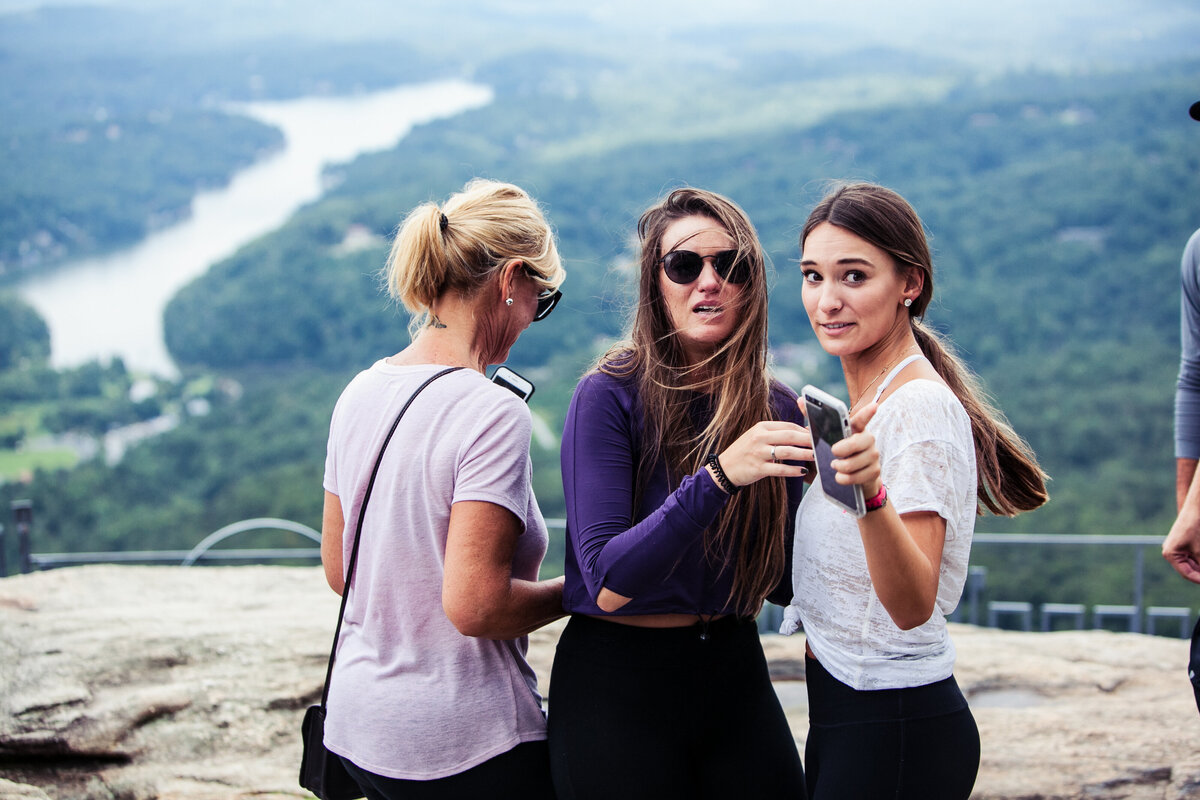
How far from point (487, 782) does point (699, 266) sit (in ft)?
3.46

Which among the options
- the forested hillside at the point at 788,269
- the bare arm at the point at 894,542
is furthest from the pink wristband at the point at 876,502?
the forested hillside at the point at 788,269

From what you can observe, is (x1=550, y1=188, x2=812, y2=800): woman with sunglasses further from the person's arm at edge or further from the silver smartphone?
the person's arm at edge

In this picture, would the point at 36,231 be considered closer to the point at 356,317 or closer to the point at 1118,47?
the point at 356,317

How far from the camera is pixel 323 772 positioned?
1.87 m

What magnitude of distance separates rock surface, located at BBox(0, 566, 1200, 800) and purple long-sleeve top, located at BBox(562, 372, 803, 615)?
1.86 m

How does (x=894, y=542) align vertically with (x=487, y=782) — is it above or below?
above

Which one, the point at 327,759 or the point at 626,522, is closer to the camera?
the point at 626,522

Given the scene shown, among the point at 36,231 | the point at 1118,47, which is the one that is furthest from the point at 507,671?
the point at 1118,47

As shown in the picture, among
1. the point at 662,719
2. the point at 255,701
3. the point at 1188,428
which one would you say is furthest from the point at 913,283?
the point at 255,701

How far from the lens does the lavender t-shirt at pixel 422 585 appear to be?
5.44 ft

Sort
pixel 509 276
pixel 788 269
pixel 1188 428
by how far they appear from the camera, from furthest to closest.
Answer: pixel 788 269 < pixel 1188 428 < pixel 509 276

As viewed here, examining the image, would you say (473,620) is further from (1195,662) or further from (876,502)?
(1195,662)

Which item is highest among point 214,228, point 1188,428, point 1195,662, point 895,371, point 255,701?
point 214,228

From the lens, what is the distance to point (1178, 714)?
12.0 ft
